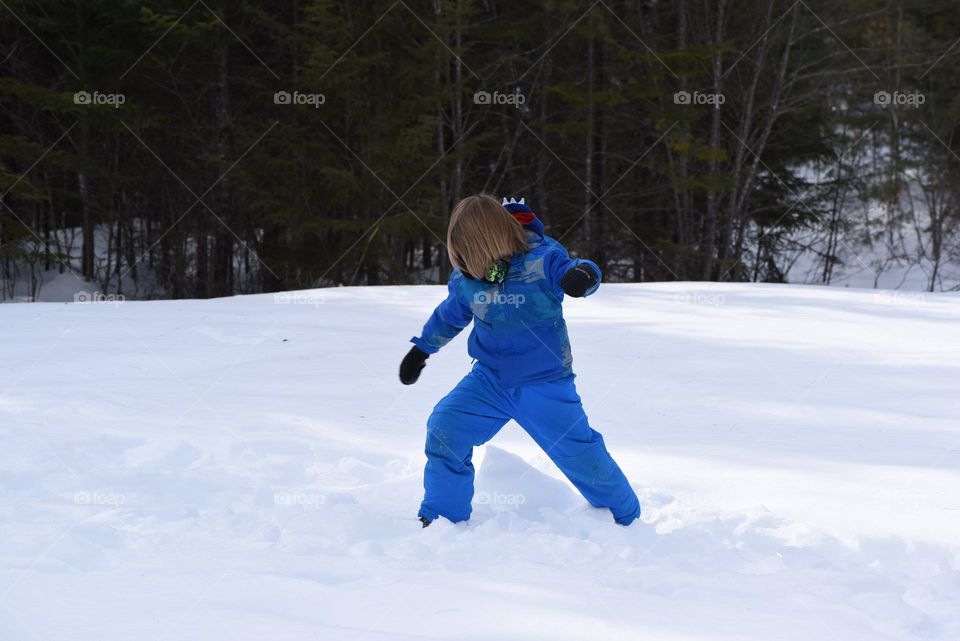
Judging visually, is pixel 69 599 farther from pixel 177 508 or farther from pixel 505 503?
pixel 505 503

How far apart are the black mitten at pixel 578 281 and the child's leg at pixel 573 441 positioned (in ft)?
1.40

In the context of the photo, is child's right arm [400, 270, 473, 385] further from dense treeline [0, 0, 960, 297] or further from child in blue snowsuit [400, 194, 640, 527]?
dense treeline [0, 0, 960, 297]

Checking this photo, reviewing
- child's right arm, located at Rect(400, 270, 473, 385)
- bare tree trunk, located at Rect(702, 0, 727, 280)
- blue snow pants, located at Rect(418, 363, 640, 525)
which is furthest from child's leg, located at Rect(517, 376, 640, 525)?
bare tree trunk, located at Rect(702, 0, 727, 280)

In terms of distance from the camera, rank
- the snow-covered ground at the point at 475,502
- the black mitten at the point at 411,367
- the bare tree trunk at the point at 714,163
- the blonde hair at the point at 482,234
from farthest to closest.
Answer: the bare tree trunk at the point at 714,163 < the black mitten at the point at 411,367 < the blonde hair at the point at 482,234 < the snow-covered ground at the point at 475,502

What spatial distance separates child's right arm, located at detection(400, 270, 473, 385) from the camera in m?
3.55

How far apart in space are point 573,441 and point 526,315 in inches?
19.2

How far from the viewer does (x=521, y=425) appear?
3.45 m

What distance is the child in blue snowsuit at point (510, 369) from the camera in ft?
11.0

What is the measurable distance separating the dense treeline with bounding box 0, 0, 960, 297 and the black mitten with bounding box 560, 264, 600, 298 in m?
11.7

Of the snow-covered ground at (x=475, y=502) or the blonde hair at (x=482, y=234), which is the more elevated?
the blonde hair at (x=482, y=234)

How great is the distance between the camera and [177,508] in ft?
11.4

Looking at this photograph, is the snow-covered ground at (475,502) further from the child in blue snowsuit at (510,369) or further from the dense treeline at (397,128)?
the dense treeline at (397,128)

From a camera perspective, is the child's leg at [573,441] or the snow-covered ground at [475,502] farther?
the child's leg at [573,441]

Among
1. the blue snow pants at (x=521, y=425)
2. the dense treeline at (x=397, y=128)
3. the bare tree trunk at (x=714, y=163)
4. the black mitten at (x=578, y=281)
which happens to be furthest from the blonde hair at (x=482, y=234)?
the bare tree trunk at (x=714, y=163)
